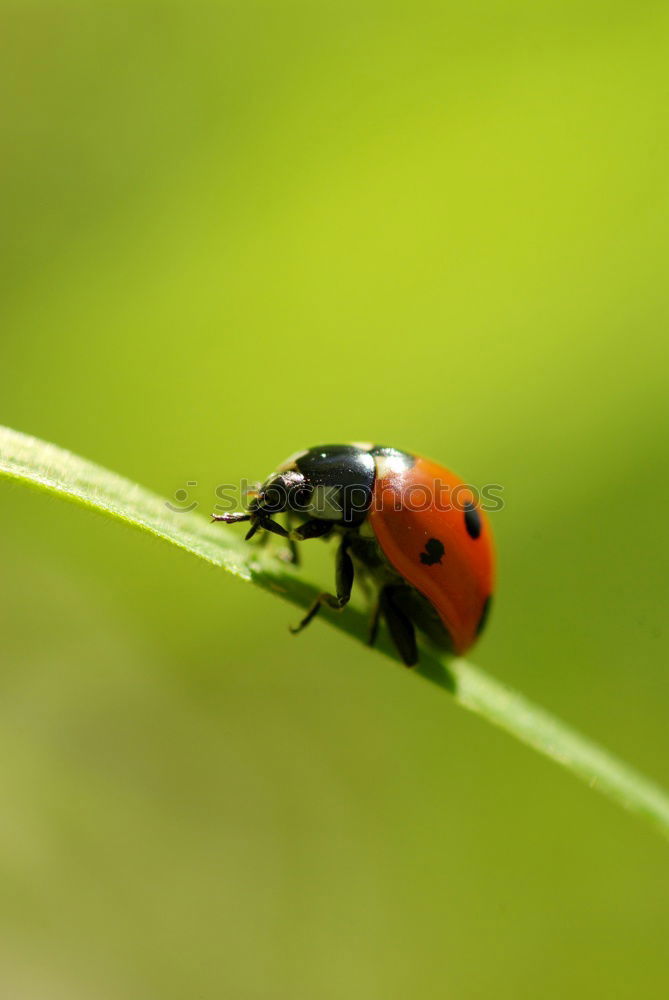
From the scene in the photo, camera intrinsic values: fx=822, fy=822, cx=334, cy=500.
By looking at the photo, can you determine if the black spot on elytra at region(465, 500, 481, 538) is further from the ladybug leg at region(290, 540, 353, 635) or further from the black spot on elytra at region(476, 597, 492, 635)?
the ladybug leg at region(290, 540, 353, 635)

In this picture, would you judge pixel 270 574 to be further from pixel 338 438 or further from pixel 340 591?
pixel 338 438

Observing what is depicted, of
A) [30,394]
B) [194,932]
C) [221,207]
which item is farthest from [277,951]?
[221,207]

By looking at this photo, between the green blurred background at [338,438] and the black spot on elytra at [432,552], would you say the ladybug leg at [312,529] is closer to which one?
the black spot on elytra at [432,552]

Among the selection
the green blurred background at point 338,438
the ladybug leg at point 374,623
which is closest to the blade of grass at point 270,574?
the ladybug leg at point 374,623

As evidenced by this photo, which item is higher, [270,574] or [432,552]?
[432,552]

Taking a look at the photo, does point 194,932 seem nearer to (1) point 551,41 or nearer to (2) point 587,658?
(2) point 587,658

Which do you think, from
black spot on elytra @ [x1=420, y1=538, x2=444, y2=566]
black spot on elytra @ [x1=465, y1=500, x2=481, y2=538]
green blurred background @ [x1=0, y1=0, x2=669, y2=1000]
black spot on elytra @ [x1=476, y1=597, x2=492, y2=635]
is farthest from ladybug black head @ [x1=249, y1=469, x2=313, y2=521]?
green blurred background @ [x1=0, y1=0, x2=669, y2=1000]

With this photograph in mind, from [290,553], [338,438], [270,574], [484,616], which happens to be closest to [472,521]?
[484,616]
